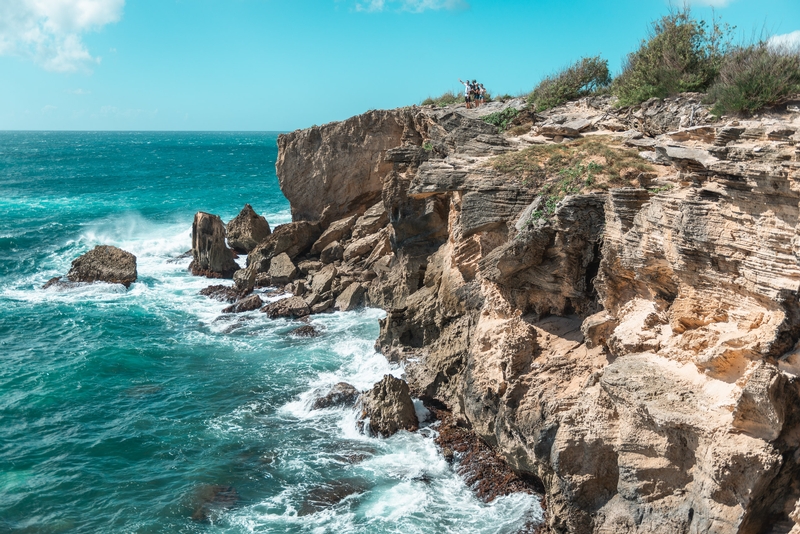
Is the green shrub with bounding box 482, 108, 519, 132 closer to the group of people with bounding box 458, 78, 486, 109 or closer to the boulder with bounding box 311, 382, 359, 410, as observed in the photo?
the group of people with bounding box 458, 78, 486, 109

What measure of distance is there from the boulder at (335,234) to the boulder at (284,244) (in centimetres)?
78

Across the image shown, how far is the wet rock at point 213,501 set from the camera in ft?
51.6

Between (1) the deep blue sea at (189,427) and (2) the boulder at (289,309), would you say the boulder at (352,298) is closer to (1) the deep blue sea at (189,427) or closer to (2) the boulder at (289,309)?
(1) the deep blue sea at (189,427)

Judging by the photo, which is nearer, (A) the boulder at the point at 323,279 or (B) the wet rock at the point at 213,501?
(B) the wet rock at the point at 213,501

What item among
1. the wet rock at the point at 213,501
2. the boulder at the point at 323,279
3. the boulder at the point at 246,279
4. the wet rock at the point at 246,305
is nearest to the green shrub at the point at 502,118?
the boulder at the point at 323,279

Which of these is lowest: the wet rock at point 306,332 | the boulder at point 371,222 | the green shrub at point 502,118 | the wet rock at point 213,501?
the wet rock at point 213,501

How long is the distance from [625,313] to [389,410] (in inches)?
321

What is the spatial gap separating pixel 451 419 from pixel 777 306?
10587 mm

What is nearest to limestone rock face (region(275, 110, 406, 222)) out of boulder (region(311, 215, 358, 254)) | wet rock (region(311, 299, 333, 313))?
boulder (region(311, 215, 358, 254))

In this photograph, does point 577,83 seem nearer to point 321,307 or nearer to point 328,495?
point 321,307

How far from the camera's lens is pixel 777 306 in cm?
1066

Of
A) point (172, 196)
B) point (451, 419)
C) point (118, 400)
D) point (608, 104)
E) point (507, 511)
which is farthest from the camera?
point (172, 196)

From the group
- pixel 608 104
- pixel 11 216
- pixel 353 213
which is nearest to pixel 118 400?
pixel 353 213

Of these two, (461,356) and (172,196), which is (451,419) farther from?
(172,196)
